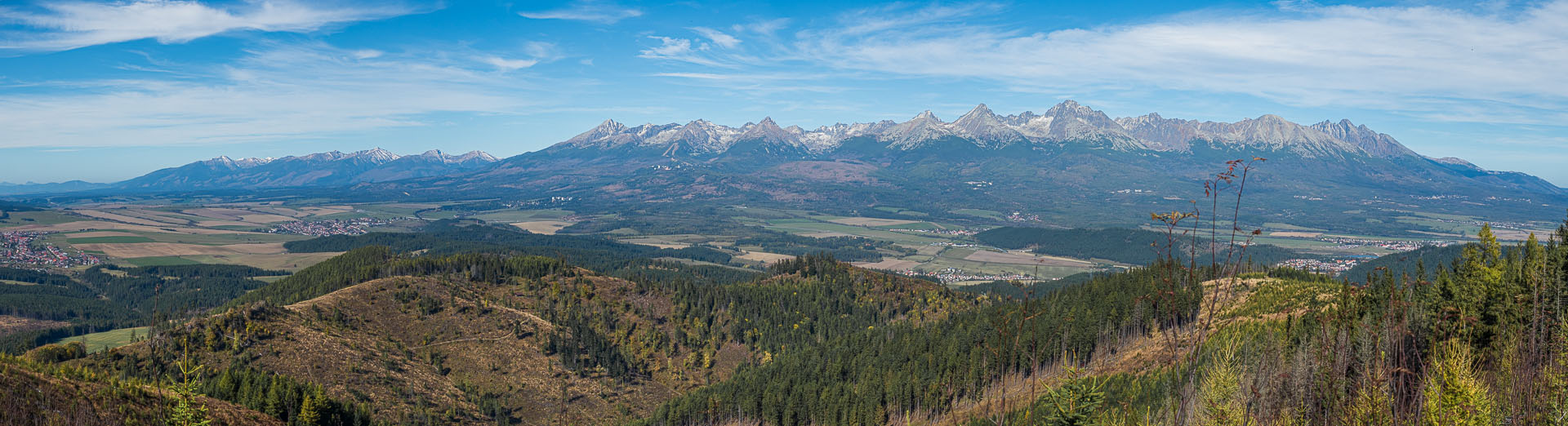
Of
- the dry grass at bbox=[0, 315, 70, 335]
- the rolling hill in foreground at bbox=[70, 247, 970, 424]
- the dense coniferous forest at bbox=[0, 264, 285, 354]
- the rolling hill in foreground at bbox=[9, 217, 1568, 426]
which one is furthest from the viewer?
the dense coniferous forest at bbox=[0, 264, 285, 354]

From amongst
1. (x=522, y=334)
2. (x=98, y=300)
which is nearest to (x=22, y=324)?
(x=98, y=300)

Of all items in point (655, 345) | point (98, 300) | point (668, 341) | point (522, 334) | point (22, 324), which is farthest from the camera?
point (98, 300)

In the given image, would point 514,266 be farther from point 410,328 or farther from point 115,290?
point 115,290

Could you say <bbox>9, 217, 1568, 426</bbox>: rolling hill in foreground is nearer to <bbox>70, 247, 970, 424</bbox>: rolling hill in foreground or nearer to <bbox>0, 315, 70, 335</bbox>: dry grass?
<bbox>70, 247, 970, 424</bbox>: rolling hill in foreground

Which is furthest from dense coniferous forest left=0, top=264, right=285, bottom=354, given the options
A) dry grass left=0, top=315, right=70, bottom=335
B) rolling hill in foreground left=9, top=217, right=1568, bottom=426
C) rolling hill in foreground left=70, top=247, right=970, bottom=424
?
rolling hill in foreground left=70, top=247, right=970, bottom=424

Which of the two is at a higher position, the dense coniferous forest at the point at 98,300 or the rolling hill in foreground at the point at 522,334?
the rolling hill in foreground at the point at 522,334

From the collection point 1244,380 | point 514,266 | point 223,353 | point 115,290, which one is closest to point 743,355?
point 514,266

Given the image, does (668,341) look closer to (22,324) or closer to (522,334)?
(522,334)

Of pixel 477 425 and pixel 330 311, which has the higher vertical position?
pixel 330 311

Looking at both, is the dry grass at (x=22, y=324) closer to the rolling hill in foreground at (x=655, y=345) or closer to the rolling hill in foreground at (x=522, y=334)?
the rolling hill in foreground at (x=655, y=345)

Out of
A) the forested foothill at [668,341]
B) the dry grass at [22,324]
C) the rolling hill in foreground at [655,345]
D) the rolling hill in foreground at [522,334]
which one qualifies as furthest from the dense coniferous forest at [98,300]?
the rolling hill in foreground at [522,334]

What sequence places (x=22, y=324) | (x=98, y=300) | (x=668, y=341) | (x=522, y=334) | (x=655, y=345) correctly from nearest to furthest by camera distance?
1. (x=522, y=334)
2. (x=655, y=345)
3. (x=668, y=341)
4. (x=22, y=324)
5. (x=98, y=300)
